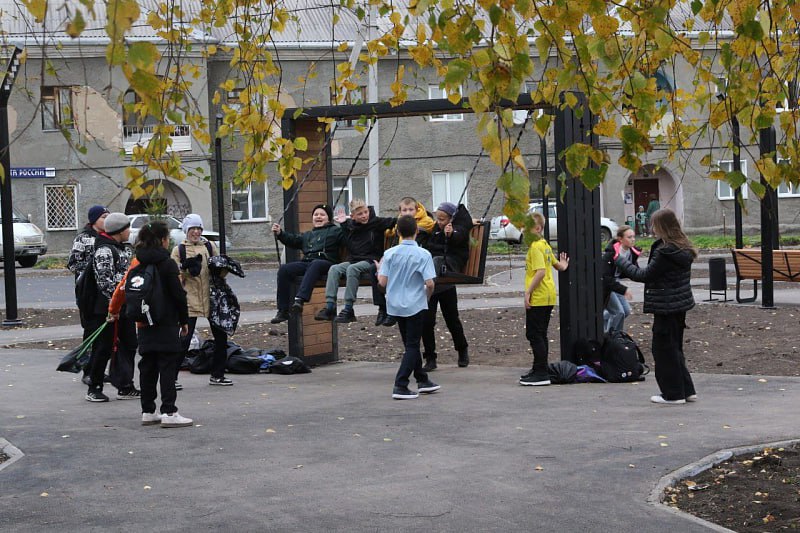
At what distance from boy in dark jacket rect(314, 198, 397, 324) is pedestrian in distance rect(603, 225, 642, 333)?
7.77 feet

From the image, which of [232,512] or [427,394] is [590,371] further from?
[232,512]

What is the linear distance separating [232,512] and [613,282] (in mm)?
6983

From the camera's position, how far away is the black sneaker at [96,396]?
11.1 metres

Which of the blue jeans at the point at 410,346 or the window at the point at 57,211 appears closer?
the blue jeans at the point at 410,346

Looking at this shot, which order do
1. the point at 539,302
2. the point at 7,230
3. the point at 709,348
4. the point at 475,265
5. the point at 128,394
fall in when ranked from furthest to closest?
the point at 7,230 → the point at 709,348 → the point at 475,265 → the point at 539,302 → the point at 128,394

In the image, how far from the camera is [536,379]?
11.7 meters

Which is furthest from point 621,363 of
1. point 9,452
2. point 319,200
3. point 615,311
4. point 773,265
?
point 773,265

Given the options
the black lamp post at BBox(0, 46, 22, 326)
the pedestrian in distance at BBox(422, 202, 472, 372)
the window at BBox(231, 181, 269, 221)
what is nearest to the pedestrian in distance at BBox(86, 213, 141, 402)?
the pedestrian in distance at BBox(422, 202, 472, 372)

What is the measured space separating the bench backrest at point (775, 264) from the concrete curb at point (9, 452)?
13.5 m

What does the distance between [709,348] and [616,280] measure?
186 cm

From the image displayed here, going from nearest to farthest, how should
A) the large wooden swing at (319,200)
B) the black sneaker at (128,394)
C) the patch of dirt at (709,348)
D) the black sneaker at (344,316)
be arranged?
the patch of dirt at (709,348)
the black sneaker at (128,394)
the large wooden swing at (319,200)
the black sneaker at (344,316)

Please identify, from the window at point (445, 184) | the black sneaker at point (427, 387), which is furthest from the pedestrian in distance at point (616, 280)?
the window at point (445, 184)

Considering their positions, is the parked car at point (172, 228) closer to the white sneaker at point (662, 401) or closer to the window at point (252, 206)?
the window at point (252, 206)

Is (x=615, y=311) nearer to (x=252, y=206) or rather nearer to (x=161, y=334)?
(x=161, y=334)
